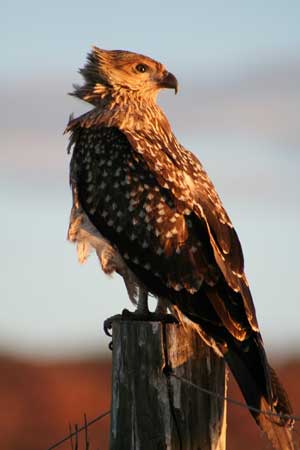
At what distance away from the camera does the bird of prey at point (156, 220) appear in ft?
23.6

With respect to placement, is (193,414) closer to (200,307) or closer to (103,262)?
(200,307)

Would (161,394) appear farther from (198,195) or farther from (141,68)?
(141,68)

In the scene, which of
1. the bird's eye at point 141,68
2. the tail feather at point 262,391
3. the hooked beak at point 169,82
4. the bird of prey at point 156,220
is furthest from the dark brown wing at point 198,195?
the bird's eye at point 141,68

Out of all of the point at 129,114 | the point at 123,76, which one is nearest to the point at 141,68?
the point at 123,76

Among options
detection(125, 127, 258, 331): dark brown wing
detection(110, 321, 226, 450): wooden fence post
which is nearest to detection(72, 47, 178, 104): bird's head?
detection(125, 127, 258, 331): dark brown wing

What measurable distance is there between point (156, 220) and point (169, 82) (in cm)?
156

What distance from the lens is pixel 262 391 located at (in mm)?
6996

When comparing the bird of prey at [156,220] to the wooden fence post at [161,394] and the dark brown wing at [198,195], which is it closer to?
the dark brown wing at [198,195]

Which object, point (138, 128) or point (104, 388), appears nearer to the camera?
point (138, 128)

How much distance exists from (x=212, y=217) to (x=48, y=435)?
11190 millimetres

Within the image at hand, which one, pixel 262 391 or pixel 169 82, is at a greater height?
pixel 169 82

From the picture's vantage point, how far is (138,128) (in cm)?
908

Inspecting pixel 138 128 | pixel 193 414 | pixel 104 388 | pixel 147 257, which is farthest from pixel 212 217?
pixel 104 388

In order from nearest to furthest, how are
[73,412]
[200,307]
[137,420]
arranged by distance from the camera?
[137,420] < [200,307] < [73,412]
